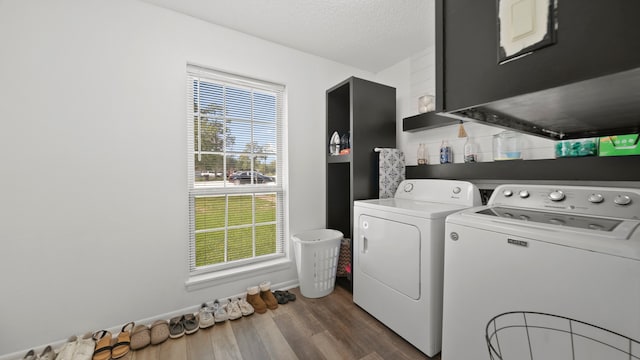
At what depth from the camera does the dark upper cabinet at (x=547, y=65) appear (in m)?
0.30

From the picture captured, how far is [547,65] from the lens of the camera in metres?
0.35

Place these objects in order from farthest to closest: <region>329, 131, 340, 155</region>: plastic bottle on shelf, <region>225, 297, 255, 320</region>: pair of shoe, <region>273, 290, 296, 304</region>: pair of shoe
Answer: <region>329, 131, 340, 155</region>: plastic bottle on shelf, <region>273, 290, 296, 304</region>: pair of shoe, <region>225, 297, 255, 320</region>: pair of shoe

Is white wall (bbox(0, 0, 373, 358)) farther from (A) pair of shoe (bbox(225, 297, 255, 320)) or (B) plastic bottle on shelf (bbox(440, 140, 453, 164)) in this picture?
(B) plastic bottle on shelf (bbox(440, 140, 453, 164))

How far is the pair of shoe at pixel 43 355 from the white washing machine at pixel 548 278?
2334mm

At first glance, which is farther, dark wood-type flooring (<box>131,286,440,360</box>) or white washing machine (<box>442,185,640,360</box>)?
dark wood-type flooring (<box>131,286,440,360</box>)

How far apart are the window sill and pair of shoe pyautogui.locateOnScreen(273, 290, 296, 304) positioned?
8.5 inches

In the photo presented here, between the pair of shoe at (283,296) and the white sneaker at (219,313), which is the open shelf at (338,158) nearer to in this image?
the pair of shoe at (283,296)

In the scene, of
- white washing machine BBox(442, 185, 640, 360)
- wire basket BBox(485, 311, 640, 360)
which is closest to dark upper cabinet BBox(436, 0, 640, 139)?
white washing machine BBox(442, 185, 640, 360)

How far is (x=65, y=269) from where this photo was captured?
1.56 metres

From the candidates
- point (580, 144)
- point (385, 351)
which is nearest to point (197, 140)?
point (385, 351)

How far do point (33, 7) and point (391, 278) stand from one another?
2.93m

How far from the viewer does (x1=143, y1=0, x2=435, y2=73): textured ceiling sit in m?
1.79

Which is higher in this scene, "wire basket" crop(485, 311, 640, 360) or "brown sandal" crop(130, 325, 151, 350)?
"wire basket" crop(485, 311, 640, 360)

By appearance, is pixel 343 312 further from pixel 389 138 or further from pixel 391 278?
pixel 389 138
